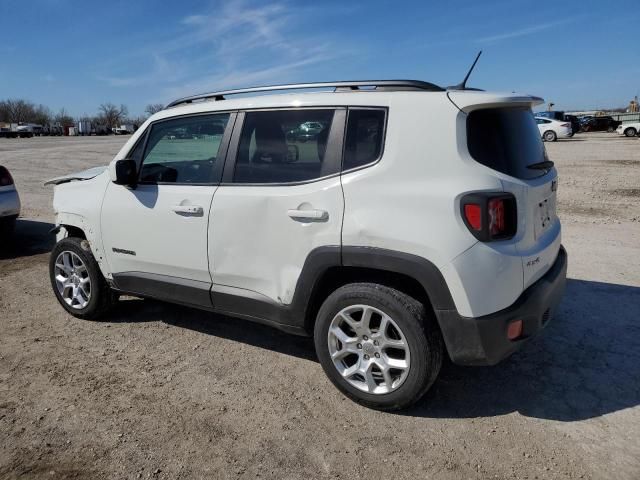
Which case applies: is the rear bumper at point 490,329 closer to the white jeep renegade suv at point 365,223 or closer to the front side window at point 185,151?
the white jeep renegade suv at point 365,223

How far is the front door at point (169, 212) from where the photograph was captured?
3.64m

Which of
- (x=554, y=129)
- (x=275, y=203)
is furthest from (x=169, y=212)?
(x=554, y=129)

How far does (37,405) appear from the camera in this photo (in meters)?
3.20

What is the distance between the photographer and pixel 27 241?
7.64 metres

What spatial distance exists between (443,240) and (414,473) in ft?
3.88

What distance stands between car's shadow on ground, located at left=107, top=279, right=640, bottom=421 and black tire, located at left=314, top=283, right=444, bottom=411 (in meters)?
0.18

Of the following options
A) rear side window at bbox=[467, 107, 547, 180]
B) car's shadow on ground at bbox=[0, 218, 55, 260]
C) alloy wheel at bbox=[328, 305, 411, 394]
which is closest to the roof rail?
rear side window at bbox=[467, 107, 547, 180]

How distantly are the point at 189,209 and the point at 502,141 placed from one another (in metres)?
2.10

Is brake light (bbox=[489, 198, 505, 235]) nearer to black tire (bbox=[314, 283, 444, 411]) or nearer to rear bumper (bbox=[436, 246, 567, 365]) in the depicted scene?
rear bumper (bbox=[436, 246, 567, 365])

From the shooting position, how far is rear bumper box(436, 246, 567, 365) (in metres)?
2.71

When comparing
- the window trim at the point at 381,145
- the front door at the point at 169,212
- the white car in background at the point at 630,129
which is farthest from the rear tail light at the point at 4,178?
the white car in background at the point at 630,129

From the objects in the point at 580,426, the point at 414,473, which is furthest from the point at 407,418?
the point at 580,426

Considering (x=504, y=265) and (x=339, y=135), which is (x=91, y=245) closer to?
(x=339, y=135)

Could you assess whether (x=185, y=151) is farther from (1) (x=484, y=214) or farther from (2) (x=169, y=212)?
(1) (x=484, y=214)
